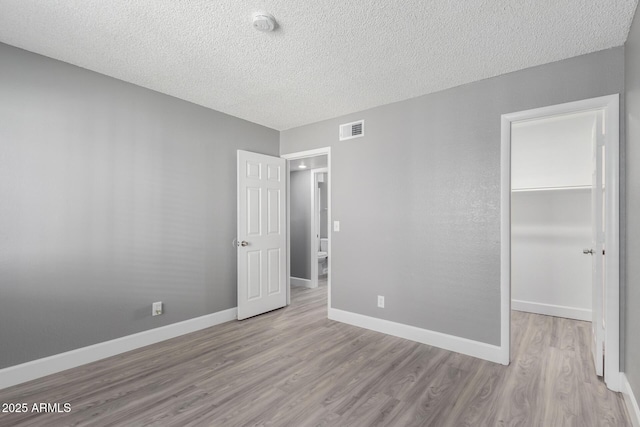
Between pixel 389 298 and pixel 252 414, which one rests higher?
pixel 389 298

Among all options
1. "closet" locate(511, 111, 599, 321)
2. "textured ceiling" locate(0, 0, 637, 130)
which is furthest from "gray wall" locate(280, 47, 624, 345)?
"closet" locate(511, 111, 599, 321)

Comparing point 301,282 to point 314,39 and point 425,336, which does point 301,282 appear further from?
point 314,39

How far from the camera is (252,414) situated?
200 cm

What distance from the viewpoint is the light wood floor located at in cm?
197

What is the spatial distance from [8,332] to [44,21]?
88.9 inches

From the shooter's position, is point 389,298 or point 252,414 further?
point 389,298

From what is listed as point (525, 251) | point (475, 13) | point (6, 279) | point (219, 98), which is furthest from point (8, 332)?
point (525, 251)

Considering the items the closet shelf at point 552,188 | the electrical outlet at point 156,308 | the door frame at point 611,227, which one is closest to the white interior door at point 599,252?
the door frame at point 611,227

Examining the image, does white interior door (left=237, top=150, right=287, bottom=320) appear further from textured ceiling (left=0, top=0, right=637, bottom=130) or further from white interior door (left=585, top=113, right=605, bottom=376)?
white interior door (left=585, top=113, right=605, bottom=376)

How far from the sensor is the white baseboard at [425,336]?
9.09ft

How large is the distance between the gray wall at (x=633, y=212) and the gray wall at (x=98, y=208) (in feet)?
12.1

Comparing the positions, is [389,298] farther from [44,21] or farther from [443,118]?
[44,21]

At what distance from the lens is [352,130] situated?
3777 mm

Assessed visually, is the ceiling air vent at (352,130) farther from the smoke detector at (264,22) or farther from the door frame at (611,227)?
the door frame at (611,227)
